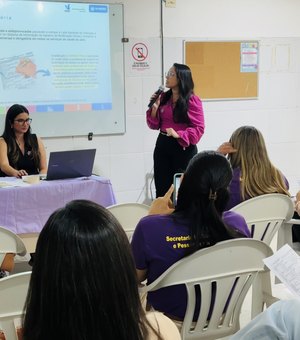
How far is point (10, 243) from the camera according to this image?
222 centimetres

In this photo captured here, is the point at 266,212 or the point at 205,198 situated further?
the point at 266,212

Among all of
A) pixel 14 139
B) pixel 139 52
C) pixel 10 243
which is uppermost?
pixel 139 52

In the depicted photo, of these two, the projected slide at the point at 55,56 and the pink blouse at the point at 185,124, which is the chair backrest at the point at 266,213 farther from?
the projected slide at the point at 55,56

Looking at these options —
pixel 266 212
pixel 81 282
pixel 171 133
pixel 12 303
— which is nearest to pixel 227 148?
pixel 266 212

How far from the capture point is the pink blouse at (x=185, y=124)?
390cm

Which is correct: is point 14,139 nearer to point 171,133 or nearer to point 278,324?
point 171,133

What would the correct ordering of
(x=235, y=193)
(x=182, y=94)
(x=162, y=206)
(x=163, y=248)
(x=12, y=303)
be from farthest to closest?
1. (x=182, y=94)
2. (x=235, y=193)
3. (x=162, y=206)
4. (x=163, y=248)
5. (x=12, y=303)

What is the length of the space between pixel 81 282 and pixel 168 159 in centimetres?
325

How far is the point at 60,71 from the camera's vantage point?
423 centimetres

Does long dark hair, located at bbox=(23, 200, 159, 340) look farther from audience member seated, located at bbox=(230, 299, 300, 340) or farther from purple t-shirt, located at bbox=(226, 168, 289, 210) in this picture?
purple t-shirt, located at bbox=(226, 168, 289, 210)

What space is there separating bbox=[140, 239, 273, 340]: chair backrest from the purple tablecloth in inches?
57.9

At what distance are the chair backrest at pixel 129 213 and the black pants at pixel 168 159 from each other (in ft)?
5.15

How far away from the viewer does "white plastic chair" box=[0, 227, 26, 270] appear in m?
2.19

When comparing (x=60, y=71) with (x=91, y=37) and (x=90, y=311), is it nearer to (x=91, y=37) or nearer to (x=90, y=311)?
(x=91, y=37)
